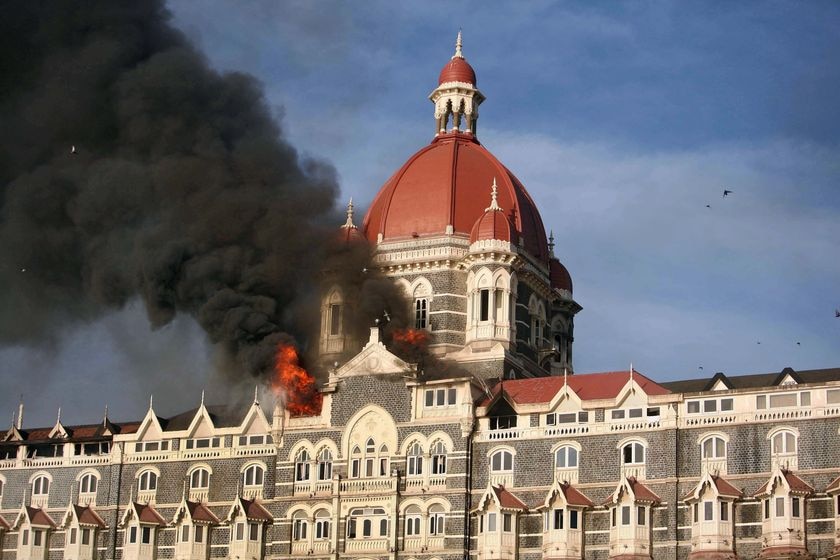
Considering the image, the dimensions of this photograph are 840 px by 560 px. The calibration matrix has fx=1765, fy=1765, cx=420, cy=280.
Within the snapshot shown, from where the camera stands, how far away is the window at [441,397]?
94688mm

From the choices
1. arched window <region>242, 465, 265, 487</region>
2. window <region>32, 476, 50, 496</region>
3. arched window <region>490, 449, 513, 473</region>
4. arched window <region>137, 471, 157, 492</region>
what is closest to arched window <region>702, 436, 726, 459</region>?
arched window <region>490, 449, 513, 473</region>

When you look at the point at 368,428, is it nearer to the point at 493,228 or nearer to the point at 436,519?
the point at 436,519

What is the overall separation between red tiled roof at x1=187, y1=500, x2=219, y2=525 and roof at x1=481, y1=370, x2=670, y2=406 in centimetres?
1679

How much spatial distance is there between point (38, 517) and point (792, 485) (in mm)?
43833

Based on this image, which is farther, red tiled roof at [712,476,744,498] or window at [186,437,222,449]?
window at [186,437,222,449]

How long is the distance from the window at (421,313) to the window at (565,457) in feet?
54.1

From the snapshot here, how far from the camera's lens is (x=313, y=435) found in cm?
9712

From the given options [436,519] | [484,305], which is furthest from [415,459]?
[484,305]

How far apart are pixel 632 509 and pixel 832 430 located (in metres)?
10.4

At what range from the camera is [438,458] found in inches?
3693

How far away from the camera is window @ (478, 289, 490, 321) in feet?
338

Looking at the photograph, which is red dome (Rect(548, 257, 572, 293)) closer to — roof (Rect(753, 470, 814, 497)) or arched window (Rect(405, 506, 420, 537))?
arched window (Rect(405, 506, 420, 537))

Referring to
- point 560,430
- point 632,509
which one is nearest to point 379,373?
point 560,430

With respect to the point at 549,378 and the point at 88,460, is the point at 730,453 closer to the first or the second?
the point at 549,378
